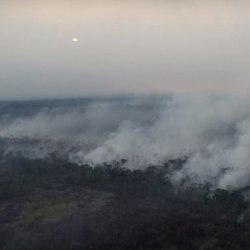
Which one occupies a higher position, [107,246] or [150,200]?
[150,200]

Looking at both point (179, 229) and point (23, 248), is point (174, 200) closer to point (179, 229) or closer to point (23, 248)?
point (179, 229)

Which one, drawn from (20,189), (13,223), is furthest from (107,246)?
(20,189)

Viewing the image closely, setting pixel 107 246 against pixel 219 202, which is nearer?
pixel 107 246

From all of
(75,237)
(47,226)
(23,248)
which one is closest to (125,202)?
(47,226)

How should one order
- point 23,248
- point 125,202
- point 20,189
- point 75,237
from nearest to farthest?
point 23,248, point 75,237, point 125,202, point 20,189

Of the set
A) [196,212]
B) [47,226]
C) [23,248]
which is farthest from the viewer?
[196,212]

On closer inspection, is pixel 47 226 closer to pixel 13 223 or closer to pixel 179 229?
pixel 13 223
